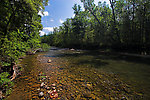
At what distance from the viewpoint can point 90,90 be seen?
4.38 m

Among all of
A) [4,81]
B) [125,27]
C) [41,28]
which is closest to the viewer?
[4,81]

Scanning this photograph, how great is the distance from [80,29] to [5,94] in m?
44.8

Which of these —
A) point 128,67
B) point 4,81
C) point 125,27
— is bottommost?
point 128,67

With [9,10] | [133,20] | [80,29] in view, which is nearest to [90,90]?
[9,10]

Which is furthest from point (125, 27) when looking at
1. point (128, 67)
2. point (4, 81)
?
point (4, 81)

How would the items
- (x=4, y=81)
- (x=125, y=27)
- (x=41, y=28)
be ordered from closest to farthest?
(x=4, y=81) < (x=125, y=27) < (x=41, y=28)

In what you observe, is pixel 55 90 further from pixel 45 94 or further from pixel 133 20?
pixel 133 20

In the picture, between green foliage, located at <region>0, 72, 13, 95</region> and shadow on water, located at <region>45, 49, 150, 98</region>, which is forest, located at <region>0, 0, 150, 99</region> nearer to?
green foliage, located at <region>0, 72, 13, 95</region>

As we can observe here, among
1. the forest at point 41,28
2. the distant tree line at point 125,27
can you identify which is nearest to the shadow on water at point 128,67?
the forest at point 41,28

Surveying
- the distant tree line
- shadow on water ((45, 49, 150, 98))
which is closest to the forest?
the distant tree line

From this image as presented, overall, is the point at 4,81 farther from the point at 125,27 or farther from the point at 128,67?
the point at 125,27

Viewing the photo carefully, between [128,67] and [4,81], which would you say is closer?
[4,81]

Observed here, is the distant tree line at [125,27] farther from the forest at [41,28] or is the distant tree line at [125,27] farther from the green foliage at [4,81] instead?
the green foliage at [4,81]

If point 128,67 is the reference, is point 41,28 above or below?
above
